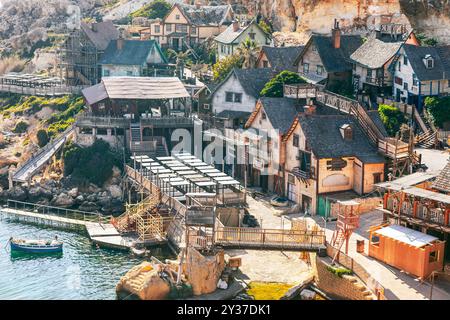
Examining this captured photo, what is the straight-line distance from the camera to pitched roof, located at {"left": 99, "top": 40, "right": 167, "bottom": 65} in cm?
11062

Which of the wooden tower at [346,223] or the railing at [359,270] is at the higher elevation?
the wooden tower at [346,223]

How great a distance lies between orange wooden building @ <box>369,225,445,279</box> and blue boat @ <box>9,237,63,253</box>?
25405mm

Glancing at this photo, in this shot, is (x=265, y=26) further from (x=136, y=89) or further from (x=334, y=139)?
(x=334, y=139)

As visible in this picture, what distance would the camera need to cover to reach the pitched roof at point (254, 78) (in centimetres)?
9066

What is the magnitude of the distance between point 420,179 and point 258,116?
2323 cm

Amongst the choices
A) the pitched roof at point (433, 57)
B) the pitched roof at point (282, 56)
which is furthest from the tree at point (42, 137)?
the pitched roof at point (433, 57)

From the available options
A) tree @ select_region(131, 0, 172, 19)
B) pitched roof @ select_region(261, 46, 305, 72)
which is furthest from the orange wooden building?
tree @ select_region(131, 0, 172, 19)

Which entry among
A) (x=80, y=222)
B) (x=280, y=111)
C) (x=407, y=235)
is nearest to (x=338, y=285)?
(x=407, y=235)

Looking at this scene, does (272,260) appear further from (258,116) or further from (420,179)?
(258,116)

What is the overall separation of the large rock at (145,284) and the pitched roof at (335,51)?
4050cm

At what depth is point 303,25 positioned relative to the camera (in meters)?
113

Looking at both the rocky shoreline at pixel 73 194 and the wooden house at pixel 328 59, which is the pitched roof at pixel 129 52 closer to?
the wooden house at pixel 328 59

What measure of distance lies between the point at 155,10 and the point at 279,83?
62.4 metres

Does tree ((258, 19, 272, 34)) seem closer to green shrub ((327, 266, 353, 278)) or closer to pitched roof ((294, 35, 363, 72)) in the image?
pitched roof ((294, 35, 363, 72))
